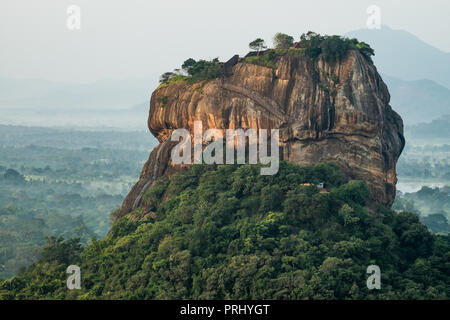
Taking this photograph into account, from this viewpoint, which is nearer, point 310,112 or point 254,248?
point 254,248

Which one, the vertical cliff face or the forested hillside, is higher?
the vertical cliff face

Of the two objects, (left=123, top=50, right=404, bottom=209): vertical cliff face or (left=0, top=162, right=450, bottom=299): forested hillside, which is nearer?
A: (left=0, top=162, right=450, bottom=299): forested hillside

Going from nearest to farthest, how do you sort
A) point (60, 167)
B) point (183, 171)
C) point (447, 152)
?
point (183, 171) < point (60, 167) < point (447, 152)

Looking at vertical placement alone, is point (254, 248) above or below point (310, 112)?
below

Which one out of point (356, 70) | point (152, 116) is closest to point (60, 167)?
point (152, 116)

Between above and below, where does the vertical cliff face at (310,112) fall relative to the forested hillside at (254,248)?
above

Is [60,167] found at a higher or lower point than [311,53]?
lower

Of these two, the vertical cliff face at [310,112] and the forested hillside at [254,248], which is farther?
the vertical cliff face at [310,112]
